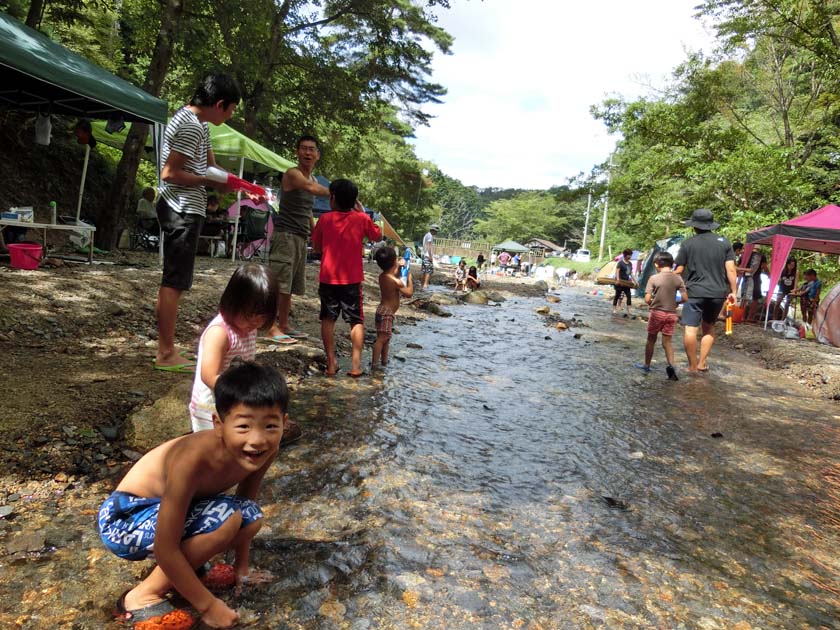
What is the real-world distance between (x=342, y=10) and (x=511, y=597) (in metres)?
18.2

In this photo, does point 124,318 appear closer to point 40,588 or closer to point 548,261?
point 40,588

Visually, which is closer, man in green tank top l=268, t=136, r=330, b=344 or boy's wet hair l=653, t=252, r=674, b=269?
man in green tank top l=268, t=136, r=330, b=344

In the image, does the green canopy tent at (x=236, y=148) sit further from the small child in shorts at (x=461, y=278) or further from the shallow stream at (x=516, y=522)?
the small child in shorts at (x=461, y=278)

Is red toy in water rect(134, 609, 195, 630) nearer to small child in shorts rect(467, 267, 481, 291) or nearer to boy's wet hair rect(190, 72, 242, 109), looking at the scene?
boy's wet hair rect(190, 72, 242, 109)

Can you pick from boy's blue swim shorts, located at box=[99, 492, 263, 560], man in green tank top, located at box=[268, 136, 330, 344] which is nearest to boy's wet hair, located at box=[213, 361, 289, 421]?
boy's blue swim shorts, located at box=[99, 492, 263, 560]

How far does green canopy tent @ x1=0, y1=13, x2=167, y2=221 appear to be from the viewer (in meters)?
5.86

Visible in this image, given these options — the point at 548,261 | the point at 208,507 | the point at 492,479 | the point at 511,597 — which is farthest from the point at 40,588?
the point at 548,261

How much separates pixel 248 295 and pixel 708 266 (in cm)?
638

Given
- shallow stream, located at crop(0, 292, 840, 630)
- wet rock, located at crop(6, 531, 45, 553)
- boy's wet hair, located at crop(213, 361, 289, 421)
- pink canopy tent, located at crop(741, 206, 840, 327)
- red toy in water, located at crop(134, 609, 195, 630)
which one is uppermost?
pink canopy tent, located at crop(741, 206, 840, 327)

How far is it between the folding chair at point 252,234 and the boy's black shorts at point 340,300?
25.0ft

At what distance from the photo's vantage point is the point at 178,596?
6.07 ft

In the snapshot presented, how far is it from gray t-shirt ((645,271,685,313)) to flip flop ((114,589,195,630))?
6.43 metres

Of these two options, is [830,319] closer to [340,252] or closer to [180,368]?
[340,252]

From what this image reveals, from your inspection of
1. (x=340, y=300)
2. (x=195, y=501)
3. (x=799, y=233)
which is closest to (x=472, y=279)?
(x=799, y=233)
